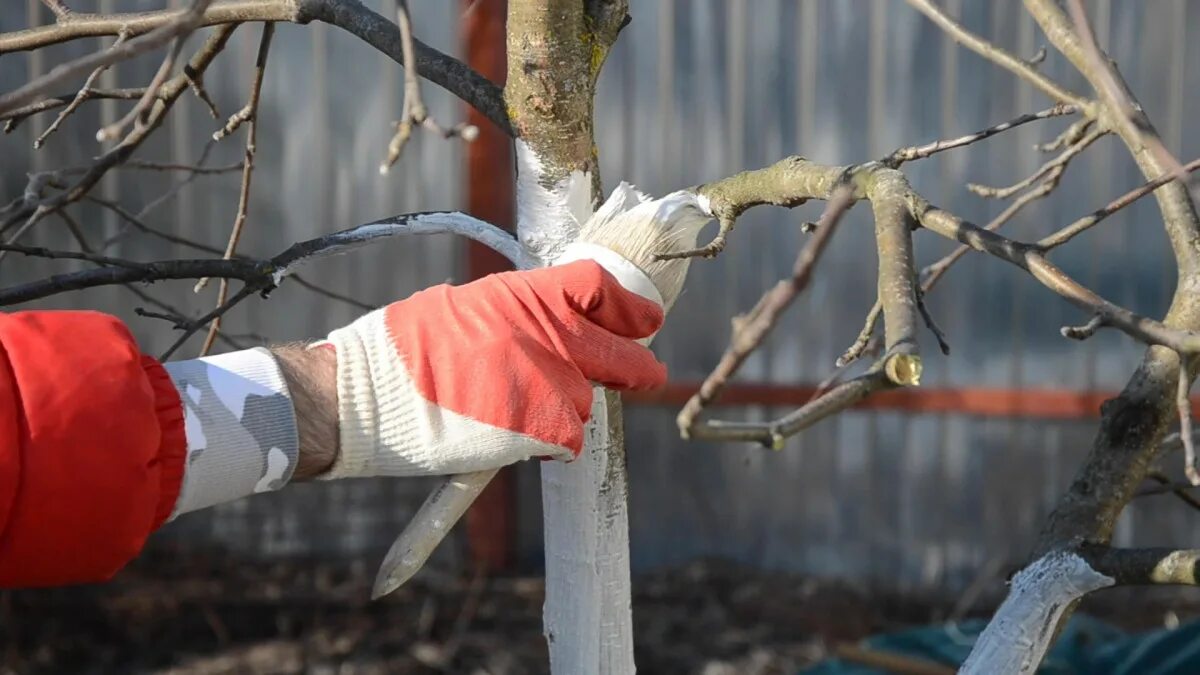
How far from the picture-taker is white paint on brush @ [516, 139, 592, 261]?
53.9 inches

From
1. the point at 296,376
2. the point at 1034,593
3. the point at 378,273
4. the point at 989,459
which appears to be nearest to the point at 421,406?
the point at 296,376

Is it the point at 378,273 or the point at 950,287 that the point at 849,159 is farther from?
the point at 378,273

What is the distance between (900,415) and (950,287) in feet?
1.26

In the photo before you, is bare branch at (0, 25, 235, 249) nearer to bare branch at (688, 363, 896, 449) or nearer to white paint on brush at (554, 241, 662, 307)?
white paint on brush at (554, 241, 662, 307)

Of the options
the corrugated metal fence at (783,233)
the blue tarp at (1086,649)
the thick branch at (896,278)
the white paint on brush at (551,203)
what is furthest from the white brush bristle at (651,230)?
the corrugated metal fence at (783,233)

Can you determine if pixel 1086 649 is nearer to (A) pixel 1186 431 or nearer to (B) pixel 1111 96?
(A) pixel 1186 431

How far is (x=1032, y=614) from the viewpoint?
1230mm

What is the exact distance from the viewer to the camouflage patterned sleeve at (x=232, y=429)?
108 cm

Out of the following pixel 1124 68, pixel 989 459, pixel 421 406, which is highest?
pixel 1124 68

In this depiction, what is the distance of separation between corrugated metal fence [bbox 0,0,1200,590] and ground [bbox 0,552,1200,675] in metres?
0.13

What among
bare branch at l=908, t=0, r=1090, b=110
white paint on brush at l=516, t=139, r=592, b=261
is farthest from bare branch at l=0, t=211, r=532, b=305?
bare branch at l=908, t=0, r=1090, b=110

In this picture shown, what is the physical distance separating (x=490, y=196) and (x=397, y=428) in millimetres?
2424

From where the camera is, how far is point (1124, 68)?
11.1 ft

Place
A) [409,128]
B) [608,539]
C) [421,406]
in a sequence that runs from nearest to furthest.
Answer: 1. [409,128]
2. [421,406]
3. [608,539]
